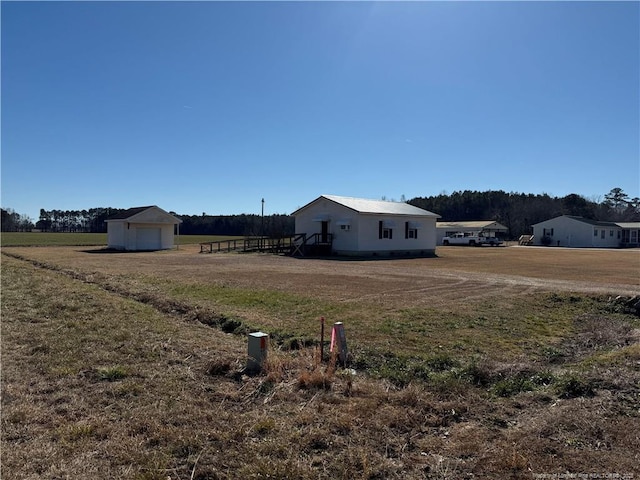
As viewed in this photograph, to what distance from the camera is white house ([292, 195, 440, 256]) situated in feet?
92.3

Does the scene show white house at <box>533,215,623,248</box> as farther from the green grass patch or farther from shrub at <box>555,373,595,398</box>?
shrub at <box>555,373,595,398</box>

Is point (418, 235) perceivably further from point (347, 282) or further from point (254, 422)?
point (254, 422)

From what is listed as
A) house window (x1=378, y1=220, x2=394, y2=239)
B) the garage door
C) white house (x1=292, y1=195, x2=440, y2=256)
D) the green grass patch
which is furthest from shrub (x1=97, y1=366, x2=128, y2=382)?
the green grass patch

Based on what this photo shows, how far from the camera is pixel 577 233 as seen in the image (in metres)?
49.5

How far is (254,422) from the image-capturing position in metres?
3.89

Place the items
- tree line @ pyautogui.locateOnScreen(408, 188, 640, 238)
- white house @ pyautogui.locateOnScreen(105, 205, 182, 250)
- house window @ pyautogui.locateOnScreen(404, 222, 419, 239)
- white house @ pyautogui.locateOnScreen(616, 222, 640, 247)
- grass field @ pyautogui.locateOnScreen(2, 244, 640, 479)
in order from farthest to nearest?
tree line @ pyautogui.locateOnScreen(408, 188, 640, 238), white house @ pyautogui.locateOnScreen(616, 222, 640, 247), white house @ pyautogui.locateOnScreen(105, 205, 182, 250), house window @ pyautogui.locateOnScreen(404, 222, 419, 239), grass field @ pyautogui.locateOnScreen(2, 244, 640, 479)

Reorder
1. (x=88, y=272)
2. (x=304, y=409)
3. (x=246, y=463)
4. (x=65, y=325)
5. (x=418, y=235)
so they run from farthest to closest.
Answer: (x=418, y=235)
(x=88, y=272)
(x=65, y=325)
(x=304, y=409)
(x=246, y=463)

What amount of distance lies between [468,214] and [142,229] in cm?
6464

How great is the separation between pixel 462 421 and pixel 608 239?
5540 cm

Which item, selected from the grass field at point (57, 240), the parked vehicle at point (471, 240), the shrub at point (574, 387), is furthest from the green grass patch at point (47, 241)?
the shrub at point (574, 387)

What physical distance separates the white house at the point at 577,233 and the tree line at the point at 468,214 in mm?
20887

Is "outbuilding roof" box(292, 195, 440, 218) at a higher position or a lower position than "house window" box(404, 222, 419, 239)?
higher

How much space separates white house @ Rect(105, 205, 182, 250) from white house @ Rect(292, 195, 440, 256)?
11652 millimetres

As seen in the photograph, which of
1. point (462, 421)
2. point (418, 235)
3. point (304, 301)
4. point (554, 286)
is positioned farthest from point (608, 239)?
point (462, 421)
